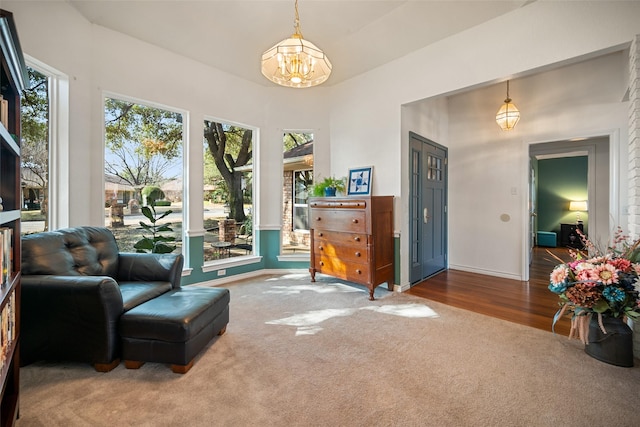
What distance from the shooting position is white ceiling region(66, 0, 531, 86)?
2906mm

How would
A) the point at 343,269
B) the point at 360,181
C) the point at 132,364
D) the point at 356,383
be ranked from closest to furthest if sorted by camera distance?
the point at 356,383 → the point at 132,364 → the point at 343,269 → the point at 360,181

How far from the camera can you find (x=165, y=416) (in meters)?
1.53

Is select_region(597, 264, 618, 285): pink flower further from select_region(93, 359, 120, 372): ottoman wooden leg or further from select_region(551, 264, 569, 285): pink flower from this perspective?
select_region(93, 359, 120, 372): ottoman wooden leg

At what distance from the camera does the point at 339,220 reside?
12.5ft

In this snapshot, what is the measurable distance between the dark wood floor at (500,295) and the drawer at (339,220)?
1.16 meters

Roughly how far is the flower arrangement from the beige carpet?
0.36 meters

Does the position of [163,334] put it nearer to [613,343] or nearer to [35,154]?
[35,154]

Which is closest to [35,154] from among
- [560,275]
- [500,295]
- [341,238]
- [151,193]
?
[151,193]


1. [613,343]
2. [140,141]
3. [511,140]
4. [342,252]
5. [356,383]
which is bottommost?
[356,383]

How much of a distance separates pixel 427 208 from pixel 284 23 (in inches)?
124

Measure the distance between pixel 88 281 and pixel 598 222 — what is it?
6.35m

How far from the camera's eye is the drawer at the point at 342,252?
3.55m

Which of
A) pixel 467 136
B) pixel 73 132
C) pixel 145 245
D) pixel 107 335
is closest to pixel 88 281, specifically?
pixel 107 335

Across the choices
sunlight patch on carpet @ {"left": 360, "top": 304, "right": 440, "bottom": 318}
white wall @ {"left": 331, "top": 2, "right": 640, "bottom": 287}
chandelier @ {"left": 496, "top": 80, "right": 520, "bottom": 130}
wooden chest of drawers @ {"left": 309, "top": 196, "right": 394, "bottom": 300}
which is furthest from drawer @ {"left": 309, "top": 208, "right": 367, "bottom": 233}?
chandelier @ {"left": 496, "top": 80, "right": 520, "bottom": 130}
